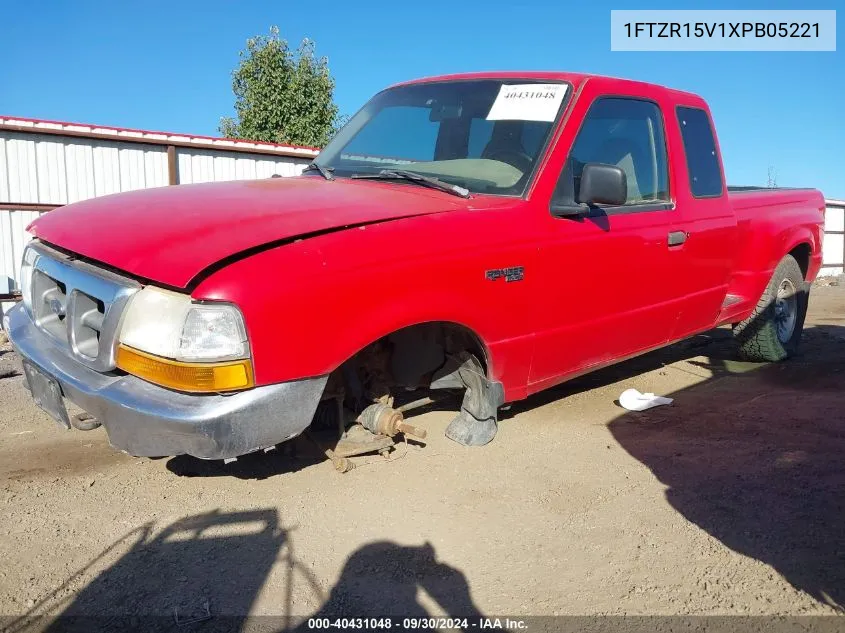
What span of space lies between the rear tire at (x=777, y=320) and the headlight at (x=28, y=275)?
201 inches

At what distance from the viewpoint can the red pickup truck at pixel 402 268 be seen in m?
2.68

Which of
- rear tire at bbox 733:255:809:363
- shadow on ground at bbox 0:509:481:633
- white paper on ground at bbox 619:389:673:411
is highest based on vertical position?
rear tire at bbox 733:255:809:363

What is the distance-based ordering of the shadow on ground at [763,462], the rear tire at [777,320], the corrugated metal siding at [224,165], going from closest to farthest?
the shadow on ground at [763,462], the rear tire at [777,320], the corrugated metal siding at [224,165]

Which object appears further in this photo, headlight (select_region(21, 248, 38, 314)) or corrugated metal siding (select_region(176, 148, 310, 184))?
corrugated metal siding (select_region(176, 148, 310, 184))

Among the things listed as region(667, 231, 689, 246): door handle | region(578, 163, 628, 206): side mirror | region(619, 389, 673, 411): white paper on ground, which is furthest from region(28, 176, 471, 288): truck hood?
region(619, 389, 673, 411): white paper on ground

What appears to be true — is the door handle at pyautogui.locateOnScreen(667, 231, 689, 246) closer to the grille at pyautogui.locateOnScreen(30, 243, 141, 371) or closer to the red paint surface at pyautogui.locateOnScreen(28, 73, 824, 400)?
the red paint surface at pyautogui.locateOnScreen(28, 73, 824, 400)

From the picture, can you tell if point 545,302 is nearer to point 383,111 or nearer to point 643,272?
point 643,272

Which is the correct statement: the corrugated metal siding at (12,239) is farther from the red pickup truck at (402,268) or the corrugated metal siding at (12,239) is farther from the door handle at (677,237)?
the door handle at (677,237)

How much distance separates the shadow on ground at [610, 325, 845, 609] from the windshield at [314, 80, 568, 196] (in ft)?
5.58

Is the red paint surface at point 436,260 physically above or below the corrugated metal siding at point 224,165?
below

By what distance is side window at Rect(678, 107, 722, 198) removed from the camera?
493cm

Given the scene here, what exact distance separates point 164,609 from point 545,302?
86.7 inches

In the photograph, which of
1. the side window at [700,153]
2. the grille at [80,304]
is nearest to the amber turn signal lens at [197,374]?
the grille at [80,304]

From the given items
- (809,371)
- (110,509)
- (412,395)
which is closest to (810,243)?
(809,371)
